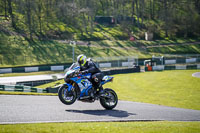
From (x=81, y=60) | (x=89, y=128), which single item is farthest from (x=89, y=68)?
(x=89, y=128)

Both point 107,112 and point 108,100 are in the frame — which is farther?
point 108,100

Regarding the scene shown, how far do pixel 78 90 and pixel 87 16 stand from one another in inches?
2193

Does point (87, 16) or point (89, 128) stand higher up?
point (87, 16)

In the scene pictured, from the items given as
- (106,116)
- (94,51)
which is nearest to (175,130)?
(106,116)

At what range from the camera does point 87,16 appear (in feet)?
210

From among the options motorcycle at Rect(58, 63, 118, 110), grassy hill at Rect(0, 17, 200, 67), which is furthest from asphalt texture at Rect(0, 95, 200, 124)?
grassy hill at Rect(0, 17, 200, 67)

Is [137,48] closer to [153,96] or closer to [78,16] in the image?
[78,16]

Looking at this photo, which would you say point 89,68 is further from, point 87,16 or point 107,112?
point 87,16

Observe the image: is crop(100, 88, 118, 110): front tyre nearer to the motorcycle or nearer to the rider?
the motorcycle

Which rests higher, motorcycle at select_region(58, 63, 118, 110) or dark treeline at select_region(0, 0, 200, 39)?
dark treeline at select_region(0, 0, 200, 39)

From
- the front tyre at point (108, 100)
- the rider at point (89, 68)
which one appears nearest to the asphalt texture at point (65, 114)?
the front tyre at point (108, 100)

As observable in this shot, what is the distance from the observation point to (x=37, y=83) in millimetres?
27516

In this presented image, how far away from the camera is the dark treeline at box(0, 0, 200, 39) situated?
5075 cm

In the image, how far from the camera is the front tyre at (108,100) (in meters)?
10.8
